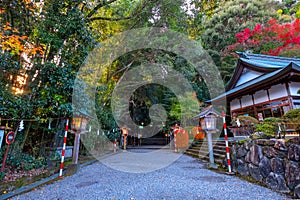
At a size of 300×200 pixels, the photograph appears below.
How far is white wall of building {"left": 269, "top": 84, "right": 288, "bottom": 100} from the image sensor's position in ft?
21.0

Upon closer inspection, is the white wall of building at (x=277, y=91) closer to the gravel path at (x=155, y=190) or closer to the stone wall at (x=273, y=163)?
the stone wall at (x=273, y=163)

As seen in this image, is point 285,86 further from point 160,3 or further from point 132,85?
point 132,85

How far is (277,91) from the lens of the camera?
6.75 m

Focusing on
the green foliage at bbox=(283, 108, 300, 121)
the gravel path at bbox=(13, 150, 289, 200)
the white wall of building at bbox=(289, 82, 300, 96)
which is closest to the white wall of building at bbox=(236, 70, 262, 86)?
the white wall of building at bbox=(289, 82, 300, 96)

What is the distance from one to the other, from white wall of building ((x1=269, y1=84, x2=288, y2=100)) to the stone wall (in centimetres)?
452

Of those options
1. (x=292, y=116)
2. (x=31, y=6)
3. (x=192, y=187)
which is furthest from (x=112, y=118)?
(x=292, y=116)

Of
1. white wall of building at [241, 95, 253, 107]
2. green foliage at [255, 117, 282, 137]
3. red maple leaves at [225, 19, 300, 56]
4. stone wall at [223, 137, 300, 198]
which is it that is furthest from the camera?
red maple leaves at [225, 19, 300, 56]

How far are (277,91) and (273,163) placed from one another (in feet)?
17.9

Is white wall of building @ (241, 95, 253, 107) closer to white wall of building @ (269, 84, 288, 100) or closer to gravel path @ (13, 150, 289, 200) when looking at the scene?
white wall of building @ (269, 84, 288, 100)

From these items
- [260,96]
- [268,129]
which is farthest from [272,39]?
[268,129]

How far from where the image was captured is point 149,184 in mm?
A: 2920

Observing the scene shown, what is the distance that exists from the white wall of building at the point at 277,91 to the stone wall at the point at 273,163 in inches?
178

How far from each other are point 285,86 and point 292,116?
11.7 ft

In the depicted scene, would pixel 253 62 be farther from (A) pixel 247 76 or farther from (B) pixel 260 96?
(B) pixel 260 96
